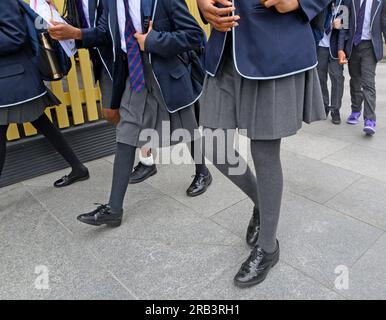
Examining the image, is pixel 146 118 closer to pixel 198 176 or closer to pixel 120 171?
pixel 120 171

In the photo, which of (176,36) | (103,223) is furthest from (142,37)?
(103,223)

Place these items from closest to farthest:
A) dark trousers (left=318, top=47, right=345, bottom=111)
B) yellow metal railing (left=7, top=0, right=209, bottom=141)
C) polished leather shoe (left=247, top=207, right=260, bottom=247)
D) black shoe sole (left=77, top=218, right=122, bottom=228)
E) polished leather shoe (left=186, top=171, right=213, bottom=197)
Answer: polished leather shoe (left=247, top=207, right=260, bottom=247) < black shoe sole (left=77, top=218, right=122, bottom=228) < polished leather shoe (left=186, top=171, right=213, bottom=197) < yellow metal railing (left=7, top=0, right=209, bottom=141) < dark trousers (left=318, top=47, right=345, bottom=111)

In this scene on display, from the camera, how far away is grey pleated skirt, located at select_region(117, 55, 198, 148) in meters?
2.43

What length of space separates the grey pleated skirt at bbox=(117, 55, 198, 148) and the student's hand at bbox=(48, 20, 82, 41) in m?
0.49

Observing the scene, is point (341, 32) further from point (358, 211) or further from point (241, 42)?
point (241, 42)

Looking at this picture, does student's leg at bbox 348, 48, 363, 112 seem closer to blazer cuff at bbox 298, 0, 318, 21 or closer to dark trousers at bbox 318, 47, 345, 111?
dark trousers at bbox 318, 47, 345, 111

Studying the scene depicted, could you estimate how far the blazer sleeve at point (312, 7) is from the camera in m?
1.59

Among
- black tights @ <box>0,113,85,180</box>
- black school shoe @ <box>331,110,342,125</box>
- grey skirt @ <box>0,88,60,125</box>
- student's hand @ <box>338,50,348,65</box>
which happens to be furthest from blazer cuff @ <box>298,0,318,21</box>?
black school shoe @ <box>331,110,342,125</box>

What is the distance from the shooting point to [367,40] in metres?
4.37

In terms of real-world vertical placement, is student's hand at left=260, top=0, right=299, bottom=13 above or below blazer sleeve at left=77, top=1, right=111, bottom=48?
above

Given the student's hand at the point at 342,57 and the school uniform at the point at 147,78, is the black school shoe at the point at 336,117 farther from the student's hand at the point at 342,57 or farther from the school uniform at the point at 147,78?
the school uniform at the point at 147,78

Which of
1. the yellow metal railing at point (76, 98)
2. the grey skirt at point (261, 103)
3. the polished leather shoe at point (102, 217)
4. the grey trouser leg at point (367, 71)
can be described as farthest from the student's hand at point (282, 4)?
the grey trouser leg at point (367, 71)

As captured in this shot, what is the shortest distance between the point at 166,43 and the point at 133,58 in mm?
259

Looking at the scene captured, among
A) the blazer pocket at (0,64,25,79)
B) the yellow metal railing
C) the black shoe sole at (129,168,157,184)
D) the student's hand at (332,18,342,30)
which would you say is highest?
the blazer pocket at (0,64,25,79)
